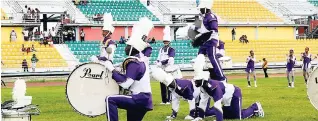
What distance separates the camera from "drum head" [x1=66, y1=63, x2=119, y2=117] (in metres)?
10.2

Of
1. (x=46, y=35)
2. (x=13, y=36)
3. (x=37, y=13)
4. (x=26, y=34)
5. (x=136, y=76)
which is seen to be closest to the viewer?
(x=136, y=76)

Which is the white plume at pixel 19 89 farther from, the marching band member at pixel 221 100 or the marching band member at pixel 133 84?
the marching band member at pixel 221 100

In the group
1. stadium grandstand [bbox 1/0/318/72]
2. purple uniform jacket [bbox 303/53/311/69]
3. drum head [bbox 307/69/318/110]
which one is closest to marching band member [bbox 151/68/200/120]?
drum head [bbox 307/69/318/110]

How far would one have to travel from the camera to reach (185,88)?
12.5 meters

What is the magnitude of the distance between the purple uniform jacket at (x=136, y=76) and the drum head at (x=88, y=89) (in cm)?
58

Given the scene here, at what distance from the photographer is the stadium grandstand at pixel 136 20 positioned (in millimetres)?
39344

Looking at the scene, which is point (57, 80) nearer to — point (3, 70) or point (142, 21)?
point (3, 70)

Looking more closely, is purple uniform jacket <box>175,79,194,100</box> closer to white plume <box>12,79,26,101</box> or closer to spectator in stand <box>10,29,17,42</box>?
white plume <box>12,79,26,101</box>

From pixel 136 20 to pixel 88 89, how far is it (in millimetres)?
35757

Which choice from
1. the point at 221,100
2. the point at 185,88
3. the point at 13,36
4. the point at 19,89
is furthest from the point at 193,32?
the point at 13,36

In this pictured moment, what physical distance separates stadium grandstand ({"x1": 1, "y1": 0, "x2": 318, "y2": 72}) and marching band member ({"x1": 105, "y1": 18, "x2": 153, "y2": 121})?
936 inches

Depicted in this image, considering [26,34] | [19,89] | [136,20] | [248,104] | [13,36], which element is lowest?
[248,104]

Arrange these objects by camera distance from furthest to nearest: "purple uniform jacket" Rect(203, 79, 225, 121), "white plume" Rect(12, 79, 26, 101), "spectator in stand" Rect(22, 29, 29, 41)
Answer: "spectator in stand" Rect(22, 29, 29, 41), "purple uniform jacket" Rect(203, 79, 225, 121), "white plume" Rect(12, 79, 26, 101)

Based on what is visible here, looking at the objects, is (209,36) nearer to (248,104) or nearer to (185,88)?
(185,88)
